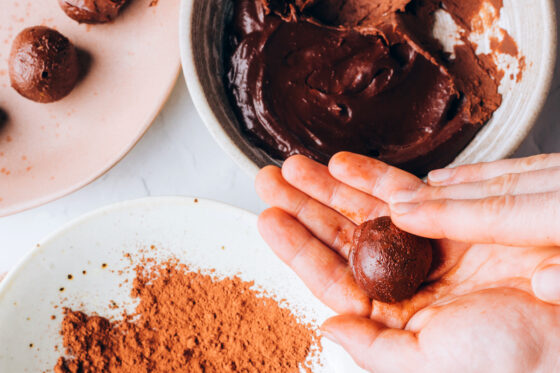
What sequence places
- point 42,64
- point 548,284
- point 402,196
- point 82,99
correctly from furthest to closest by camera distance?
point 82,99 < point 42,64 < point 402,196 < point 548,284

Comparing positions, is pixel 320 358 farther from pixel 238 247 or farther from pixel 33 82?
pixel 33 82

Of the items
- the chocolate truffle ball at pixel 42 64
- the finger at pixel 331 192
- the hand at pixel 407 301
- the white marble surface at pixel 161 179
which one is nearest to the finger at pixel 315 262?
the hand at pixel 407 301

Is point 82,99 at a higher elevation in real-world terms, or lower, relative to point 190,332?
higher

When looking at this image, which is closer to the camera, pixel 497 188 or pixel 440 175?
pixel 497 188

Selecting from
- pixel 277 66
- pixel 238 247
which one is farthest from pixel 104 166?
pixel 277 66

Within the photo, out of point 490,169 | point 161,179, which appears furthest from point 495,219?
point 161,179

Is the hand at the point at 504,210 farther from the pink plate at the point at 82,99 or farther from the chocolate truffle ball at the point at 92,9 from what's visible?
the chocolate truffle ball at the point at 92,9

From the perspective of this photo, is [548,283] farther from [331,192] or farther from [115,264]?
[115,264]
